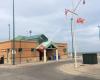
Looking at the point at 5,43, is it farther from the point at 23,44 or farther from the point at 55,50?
the point at 55,50

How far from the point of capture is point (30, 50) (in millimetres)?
54656

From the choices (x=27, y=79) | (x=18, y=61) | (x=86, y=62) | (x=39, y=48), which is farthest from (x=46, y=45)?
(x=27, y=79)

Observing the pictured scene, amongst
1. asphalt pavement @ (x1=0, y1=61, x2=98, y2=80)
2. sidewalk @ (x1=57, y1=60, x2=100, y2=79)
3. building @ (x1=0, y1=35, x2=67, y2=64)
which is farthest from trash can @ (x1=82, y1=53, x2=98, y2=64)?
building @ (x1=0, y1=35, x2=67, y2=64)

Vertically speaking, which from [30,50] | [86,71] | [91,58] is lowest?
[86,71]

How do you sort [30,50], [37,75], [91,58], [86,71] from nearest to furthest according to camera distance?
[37,75] → [86,71] → [91,58] → [30,50]

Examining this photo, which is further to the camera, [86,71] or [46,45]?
[46,45]

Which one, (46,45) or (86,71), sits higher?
(46,45)

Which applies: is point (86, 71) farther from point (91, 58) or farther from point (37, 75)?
point (91, 58)

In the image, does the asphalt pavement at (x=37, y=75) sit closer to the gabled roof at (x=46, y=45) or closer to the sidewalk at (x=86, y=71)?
the sidewalk at (x=86, y=71)

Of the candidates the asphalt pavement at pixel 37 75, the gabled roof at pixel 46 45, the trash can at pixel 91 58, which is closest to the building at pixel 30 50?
the gabled roof at pixel 46 45

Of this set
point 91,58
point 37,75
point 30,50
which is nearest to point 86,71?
point 37,75

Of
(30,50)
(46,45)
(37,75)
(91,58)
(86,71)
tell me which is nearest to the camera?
(37,75)

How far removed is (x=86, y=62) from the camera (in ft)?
123

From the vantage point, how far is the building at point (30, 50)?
2058 inches
